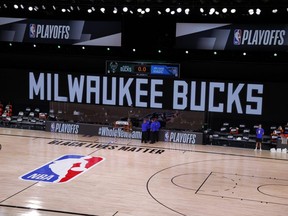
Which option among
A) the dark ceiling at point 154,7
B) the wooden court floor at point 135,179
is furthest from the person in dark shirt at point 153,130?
the dark ceiling at point 154,7

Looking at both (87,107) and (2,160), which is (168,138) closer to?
(87,107)

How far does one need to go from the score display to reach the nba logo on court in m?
7.66

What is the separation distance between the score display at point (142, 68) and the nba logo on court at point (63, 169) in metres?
7.66

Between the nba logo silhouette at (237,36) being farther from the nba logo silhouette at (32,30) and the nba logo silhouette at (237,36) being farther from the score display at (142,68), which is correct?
the nba logo silhouette at (32,30)

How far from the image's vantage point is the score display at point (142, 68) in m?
28.6

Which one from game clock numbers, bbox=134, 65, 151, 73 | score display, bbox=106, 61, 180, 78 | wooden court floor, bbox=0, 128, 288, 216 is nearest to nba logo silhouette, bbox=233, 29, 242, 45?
score display, bbox=106, 61, 180, 78

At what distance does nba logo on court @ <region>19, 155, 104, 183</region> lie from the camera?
19297mm

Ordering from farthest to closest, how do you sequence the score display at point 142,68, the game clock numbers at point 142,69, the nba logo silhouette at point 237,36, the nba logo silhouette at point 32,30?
the nba logo silhouette at point 32,30 → the game clock numbers at point 142,69 → the score display at point 142,68 → the nba logo silhouette at point 237,36

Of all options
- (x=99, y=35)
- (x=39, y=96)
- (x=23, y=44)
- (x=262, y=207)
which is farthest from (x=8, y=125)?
(x=262, y=207)

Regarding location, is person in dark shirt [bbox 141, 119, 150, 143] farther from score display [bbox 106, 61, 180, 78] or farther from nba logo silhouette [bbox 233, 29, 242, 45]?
nba logo silhouette [bbox 233, 29, 242, 45]

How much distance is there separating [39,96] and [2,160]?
9.98 meters

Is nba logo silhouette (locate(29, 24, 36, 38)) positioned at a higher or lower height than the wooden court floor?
higher

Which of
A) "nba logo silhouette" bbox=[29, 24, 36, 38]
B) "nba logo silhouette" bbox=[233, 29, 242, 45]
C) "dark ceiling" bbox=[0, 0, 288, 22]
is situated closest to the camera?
"dark ceiling" bbox=[0, 0, 288, 22]

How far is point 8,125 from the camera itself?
103 feet
